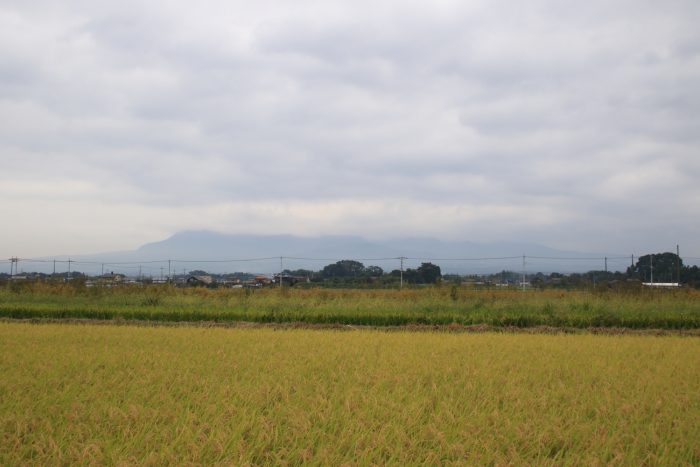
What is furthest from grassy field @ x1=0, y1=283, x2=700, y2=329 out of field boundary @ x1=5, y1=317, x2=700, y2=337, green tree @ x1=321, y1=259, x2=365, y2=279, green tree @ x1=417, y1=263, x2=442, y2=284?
green tree @ x1=321, y1=259, x2=365, y2=279

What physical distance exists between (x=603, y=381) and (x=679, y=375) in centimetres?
108

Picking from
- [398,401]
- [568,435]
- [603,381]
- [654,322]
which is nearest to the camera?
[568,435]

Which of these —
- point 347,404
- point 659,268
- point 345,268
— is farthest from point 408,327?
point 345,268

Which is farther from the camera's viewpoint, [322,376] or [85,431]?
[322,376]

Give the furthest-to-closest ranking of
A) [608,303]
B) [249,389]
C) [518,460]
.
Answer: [608,303] < [249,389] < [518,460]

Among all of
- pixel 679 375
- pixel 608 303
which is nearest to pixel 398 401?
pixel 679 375

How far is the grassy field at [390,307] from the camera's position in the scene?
13.1 m

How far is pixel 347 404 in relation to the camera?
16.5 feet

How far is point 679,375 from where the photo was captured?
21.9ft

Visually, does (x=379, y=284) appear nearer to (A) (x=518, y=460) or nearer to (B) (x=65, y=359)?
(B) (x=65, y=359)

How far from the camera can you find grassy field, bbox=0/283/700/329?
13.1 metres

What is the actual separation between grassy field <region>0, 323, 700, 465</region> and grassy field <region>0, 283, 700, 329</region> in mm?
4279

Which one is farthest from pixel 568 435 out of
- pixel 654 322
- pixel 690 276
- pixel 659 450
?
pixel 690 276

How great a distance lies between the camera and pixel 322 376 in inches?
258
